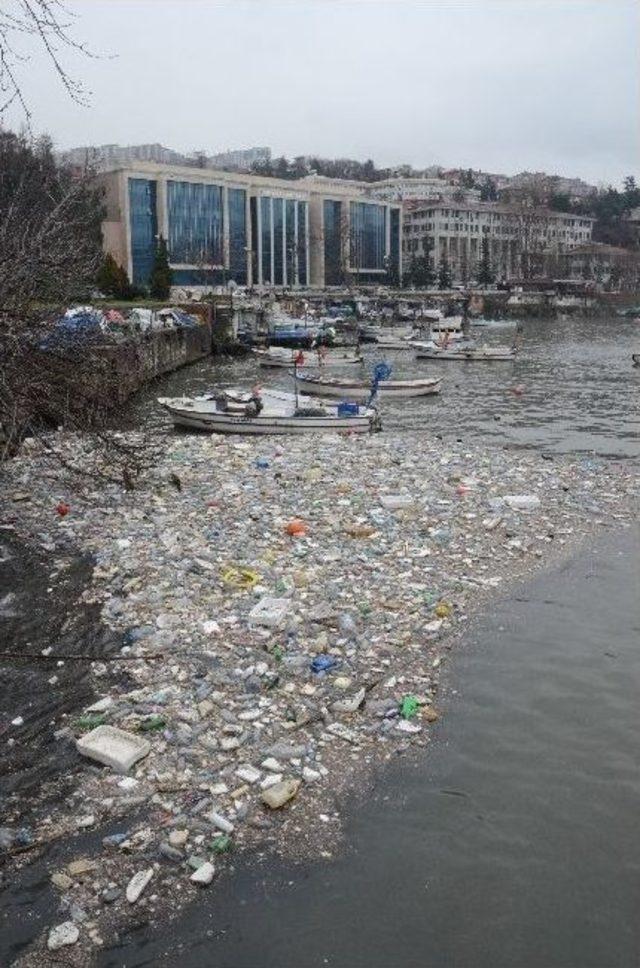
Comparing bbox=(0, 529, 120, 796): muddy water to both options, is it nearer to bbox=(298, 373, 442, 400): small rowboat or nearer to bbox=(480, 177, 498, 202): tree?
bbox=(298, 373, 442, 400): small rowboat

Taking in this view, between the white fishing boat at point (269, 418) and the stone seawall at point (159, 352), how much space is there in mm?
1991

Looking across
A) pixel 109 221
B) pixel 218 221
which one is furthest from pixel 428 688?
pixel 218 221

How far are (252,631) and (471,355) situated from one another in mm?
34750

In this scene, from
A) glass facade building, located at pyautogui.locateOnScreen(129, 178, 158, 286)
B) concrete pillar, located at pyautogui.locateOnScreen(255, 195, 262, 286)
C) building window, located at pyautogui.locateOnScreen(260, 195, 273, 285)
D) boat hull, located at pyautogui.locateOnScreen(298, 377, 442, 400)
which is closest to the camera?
boat hull, located at pyautogui.locateOnScreen(298, 377, 442, 400)

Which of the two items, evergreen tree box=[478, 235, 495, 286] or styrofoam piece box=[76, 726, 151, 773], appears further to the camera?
evergreen tree box=[478, 235, 495, 286]

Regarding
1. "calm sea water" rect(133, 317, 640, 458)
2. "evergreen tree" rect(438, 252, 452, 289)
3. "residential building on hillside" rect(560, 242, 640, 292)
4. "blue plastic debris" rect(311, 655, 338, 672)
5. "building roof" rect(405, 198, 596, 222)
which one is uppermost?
"building roof" rect(405, 198, 596, 222)

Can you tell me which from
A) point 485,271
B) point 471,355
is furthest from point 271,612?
point 485,271

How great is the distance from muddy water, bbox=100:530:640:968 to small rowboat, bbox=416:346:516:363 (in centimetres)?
3408

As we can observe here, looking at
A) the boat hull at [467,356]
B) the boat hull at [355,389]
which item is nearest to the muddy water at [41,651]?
the boat hull at [355,389]

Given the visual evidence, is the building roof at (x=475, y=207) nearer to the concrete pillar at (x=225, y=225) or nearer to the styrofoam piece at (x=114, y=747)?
the concrete pillar at (x=225, y=225)

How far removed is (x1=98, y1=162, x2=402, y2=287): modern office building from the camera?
252 ft

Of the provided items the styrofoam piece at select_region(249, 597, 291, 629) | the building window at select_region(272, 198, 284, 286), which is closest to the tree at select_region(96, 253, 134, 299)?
the styrofoam piece at select_region(249, 597, 291, 629)

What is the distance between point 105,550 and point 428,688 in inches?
169

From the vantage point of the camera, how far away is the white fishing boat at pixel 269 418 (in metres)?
17.9
